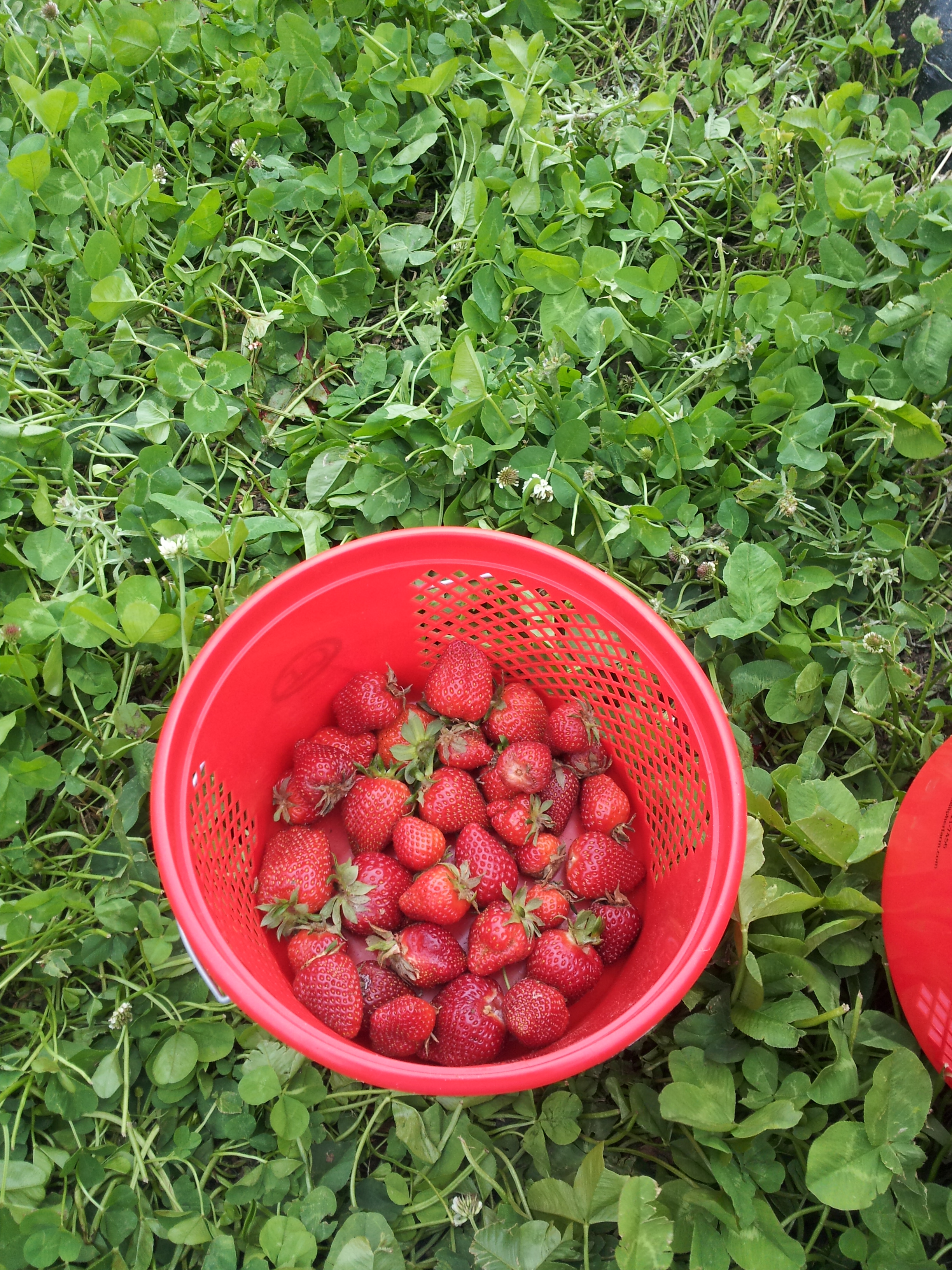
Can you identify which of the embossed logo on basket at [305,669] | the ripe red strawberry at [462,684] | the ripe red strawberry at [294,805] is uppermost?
the embossed logo on basket at [305,669]

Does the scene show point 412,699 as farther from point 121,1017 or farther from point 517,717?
point 121,1017

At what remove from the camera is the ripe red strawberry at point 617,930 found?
1.41 metres

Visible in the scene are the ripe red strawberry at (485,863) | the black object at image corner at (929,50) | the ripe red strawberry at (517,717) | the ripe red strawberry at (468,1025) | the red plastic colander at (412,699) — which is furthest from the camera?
the black object at image corner at (929,50)

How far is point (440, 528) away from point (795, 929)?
2.69 feet

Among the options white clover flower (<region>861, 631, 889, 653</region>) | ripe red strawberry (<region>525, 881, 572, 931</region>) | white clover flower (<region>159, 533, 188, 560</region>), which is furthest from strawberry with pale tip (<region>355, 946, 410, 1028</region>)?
white clover flower (<region>861, 631, 889, 653</region>)

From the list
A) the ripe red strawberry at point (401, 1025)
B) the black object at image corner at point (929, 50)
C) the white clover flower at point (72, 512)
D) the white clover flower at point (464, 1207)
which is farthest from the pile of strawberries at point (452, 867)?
the black object at image corner at point (929, 50)

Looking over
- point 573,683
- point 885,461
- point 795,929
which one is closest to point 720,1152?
point 795,929

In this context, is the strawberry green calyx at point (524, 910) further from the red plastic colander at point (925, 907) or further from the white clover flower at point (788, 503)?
the white clover flower at point (788, 503)

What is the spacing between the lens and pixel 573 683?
Answer: 1.58 metres

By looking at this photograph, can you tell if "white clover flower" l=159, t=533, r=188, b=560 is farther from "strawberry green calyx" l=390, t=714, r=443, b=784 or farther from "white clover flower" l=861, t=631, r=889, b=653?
"white clover flower" l=861, t=631, r=889, b=653

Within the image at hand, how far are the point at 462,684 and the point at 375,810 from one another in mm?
251

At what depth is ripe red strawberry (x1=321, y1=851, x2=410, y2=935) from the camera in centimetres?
A: 141

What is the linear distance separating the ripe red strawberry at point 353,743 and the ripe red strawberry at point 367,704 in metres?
0.01

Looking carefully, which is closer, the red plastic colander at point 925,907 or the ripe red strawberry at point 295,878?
the red plastic colander at point 925,907
